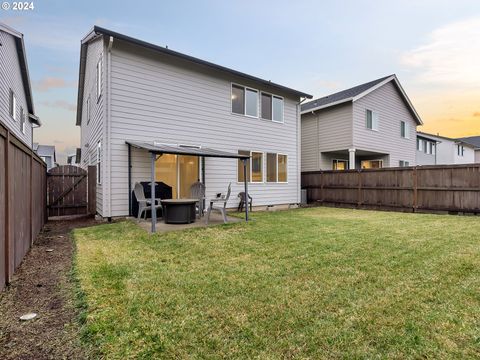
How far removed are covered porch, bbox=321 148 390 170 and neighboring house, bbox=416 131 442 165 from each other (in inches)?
332

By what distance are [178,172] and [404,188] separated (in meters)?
9.13

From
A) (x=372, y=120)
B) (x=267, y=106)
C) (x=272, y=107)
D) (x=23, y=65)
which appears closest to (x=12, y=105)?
(x=23, y=65)

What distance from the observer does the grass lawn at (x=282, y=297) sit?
220 cm

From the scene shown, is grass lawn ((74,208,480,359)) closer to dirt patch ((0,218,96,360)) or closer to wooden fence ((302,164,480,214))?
dirt patch ((0,218,96,360))

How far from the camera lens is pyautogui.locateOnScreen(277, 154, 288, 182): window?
13.0m

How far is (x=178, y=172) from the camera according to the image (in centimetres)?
1031

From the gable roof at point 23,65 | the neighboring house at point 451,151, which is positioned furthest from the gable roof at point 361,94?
the gable roof at point 23,65

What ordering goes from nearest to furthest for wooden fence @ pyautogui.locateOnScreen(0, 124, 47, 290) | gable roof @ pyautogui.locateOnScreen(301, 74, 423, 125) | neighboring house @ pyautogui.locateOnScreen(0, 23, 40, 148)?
1. wooden fence @ pyautogui.locateOnScreen(0, 124, 47, 290)
2. neighboring house @ pyautogui.locateOnScreen(0, 23, 40, 148)
3. gable roof @ pyautogui.locateOnScreen(301, 74, 423, 125)

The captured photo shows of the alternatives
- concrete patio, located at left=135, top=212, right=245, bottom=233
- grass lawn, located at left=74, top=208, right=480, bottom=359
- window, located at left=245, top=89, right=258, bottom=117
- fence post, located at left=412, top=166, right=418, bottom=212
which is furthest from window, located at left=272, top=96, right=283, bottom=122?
grass lawn, located at left=74, top=208, right=480, bottom=359

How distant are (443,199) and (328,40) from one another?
853cm

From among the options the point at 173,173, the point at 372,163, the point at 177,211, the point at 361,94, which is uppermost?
the point at 361,94

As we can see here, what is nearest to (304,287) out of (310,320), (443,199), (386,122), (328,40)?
(310,320)

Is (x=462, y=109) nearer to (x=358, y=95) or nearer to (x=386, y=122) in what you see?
(x=386, y=122)

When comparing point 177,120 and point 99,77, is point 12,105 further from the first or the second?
point 177,120
